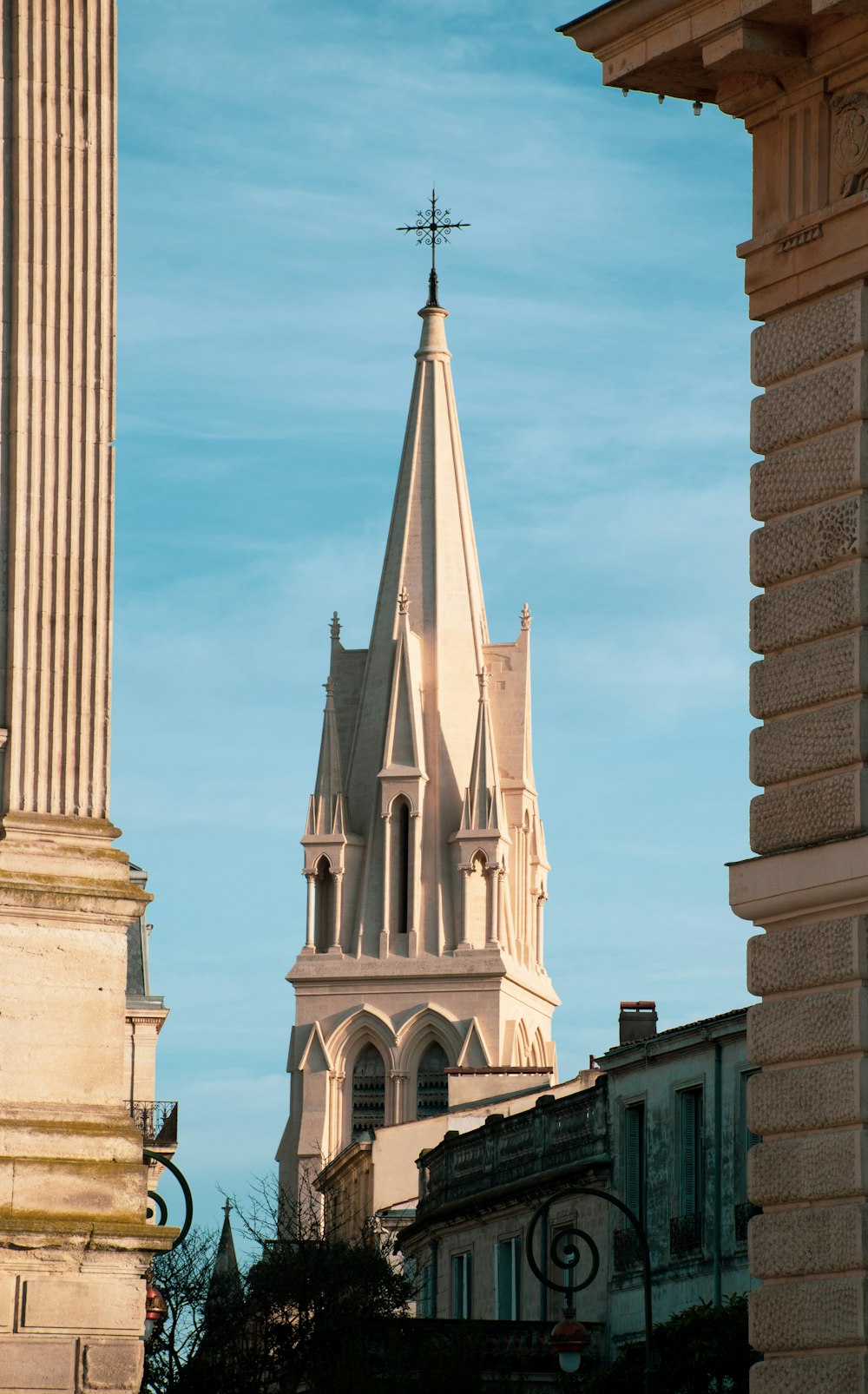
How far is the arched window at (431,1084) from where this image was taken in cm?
9331

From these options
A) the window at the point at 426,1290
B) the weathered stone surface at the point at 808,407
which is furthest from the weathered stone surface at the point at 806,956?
the window at the point at 426,1290

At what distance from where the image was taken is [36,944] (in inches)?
583

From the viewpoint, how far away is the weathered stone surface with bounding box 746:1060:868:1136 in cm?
1198

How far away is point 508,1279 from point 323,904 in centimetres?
5371

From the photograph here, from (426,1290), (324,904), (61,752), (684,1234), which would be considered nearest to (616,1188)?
(684,1234)

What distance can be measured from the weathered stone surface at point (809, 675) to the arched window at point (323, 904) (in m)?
84.5

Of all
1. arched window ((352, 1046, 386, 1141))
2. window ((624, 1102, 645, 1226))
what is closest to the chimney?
window ((624, 1102, 645, 1226))

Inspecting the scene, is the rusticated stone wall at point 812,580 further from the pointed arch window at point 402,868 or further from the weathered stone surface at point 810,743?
the pointed arch window at point 402,868

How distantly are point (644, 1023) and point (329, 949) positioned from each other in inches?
1821

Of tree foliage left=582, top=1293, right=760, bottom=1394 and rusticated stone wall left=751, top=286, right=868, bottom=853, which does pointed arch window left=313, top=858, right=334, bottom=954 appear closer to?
tree foliage left=582, top=1293, right=760, bottom=1394

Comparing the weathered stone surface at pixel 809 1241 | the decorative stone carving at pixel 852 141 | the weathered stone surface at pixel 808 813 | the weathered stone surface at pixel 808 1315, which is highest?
the decorative stone carving at pixel 852 141

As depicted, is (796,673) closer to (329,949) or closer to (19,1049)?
(19,1049)

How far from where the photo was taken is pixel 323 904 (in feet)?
322

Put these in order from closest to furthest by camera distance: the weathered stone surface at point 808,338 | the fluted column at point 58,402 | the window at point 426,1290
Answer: the weathered stone surface at point 808,338
the fluted column at point 58,402
the window at point 426,1290
